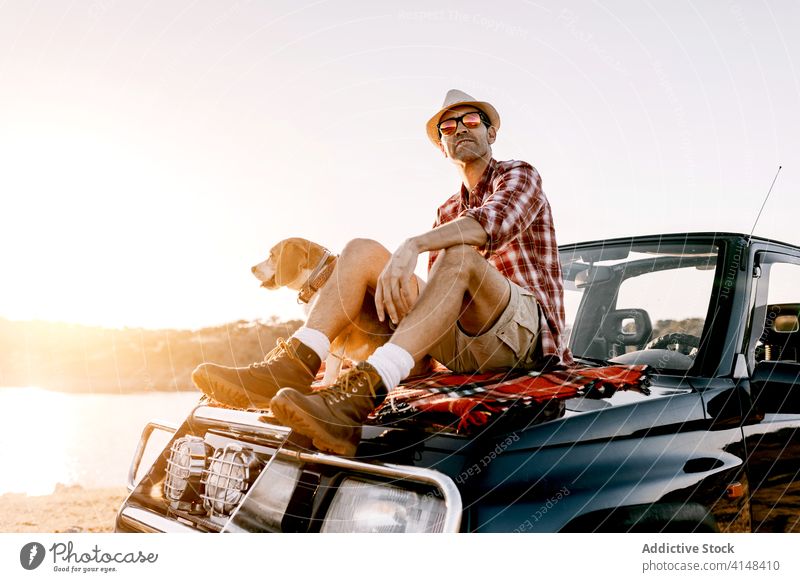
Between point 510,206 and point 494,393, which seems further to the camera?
point 510,206

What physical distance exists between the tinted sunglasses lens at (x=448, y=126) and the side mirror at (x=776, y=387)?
5.03 ft

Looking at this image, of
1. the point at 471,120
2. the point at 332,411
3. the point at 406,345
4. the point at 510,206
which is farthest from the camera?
the point at 471,120

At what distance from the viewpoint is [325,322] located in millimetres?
2383

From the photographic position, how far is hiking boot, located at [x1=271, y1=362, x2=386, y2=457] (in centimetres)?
174

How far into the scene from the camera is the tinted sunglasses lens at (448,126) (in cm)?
305

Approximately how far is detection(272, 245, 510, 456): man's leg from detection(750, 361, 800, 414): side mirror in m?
0.88

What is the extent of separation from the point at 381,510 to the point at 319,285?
4.08 feet

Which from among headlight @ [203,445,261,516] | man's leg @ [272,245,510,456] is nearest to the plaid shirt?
man's leg @ [272,245,510,456]

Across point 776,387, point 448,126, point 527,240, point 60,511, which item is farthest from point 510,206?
point 60,511

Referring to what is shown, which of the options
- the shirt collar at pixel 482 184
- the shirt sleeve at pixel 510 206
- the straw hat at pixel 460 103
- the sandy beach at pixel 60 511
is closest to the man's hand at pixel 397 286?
the shirt sleeve at pixel 510 206

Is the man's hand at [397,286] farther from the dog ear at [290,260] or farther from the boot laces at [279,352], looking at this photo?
the dog ear at [290,260]

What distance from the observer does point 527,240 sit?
2893mm

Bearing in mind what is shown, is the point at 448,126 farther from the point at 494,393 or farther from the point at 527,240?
the point at 494,393
